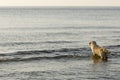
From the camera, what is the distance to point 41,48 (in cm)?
3088

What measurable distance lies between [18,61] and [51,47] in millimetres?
7191

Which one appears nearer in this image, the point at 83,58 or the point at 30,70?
the point at 30,70

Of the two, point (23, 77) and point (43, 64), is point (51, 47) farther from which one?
point (23, 77)

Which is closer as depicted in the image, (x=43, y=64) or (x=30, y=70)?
(x=30, y=70)

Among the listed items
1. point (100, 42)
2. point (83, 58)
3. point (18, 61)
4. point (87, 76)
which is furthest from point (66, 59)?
point (100, 42)

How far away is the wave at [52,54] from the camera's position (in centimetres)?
2550

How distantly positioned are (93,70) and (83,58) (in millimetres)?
4487

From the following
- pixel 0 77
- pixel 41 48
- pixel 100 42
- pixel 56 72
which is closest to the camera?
pixel 0 77

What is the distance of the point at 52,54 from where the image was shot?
2748cm

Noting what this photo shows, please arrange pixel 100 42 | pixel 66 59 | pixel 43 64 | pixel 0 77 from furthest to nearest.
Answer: pixel 100 42, pixel 66 59, pixel 43 64, pixel 0 77

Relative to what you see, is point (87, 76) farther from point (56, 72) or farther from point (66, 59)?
point (66, 59)

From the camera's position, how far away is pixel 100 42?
35562mm

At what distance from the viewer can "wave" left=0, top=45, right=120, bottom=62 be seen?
25500mm

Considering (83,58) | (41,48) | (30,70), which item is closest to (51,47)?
(41,48)
